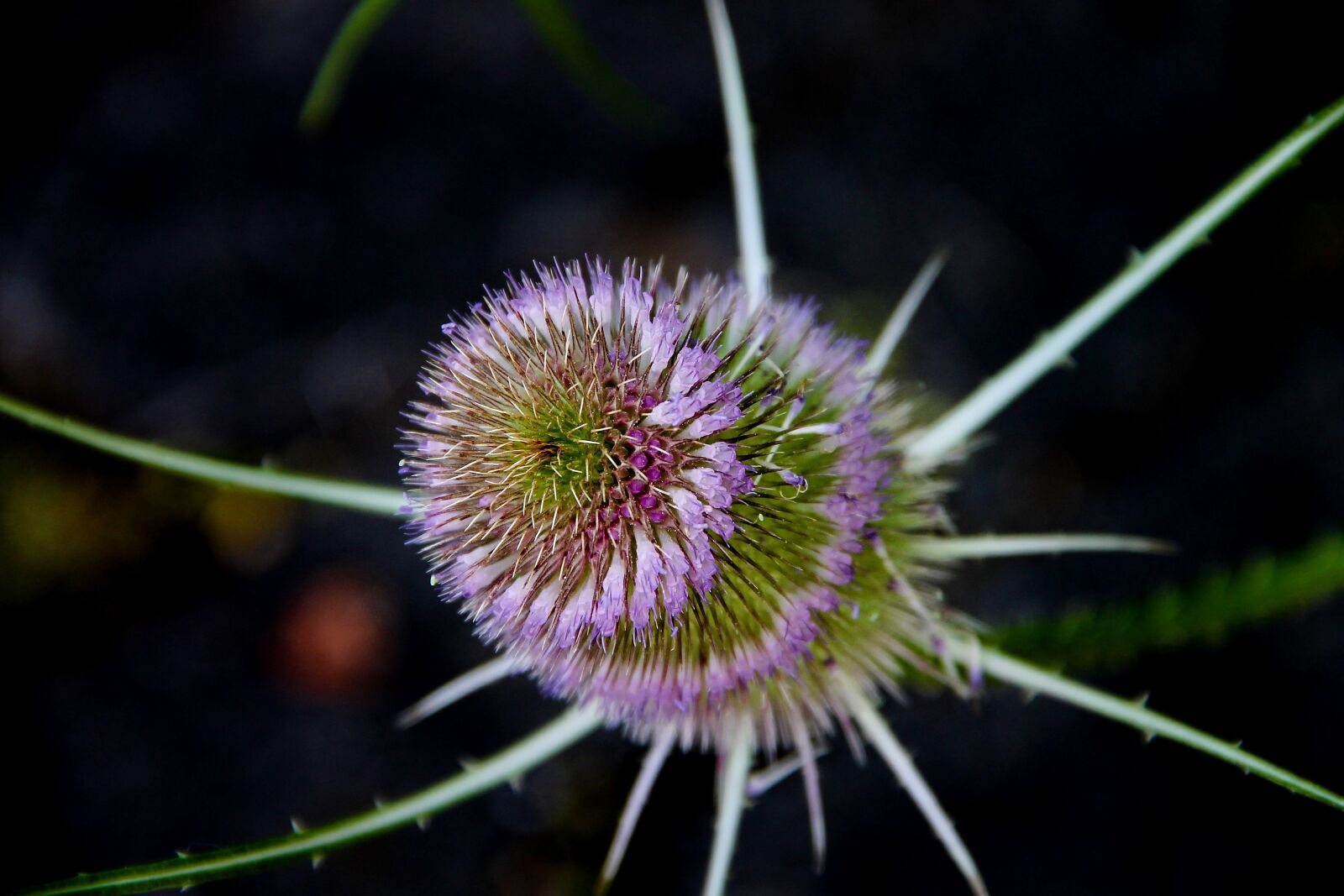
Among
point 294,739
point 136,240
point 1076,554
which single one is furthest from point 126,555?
point 1076,554

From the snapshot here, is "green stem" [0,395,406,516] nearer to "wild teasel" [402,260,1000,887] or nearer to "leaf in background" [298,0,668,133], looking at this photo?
"wild teasel" [402,260,1000,887]

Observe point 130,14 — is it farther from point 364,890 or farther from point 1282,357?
point 1282,357

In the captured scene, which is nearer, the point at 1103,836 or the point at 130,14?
the point at 1103,836

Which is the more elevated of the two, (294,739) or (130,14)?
(130,14)

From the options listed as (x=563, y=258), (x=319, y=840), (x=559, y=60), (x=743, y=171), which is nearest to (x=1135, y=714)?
(x=743, y=171)

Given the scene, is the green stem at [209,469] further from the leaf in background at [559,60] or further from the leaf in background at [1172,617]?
the leaf in background at [1172,617]

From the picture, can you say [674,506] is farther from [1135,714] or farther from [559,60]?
[559,60]

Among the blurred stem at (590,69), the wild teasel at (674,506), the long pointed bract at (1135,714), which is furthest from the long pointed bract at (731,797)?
the blurred stem at (590,69)
